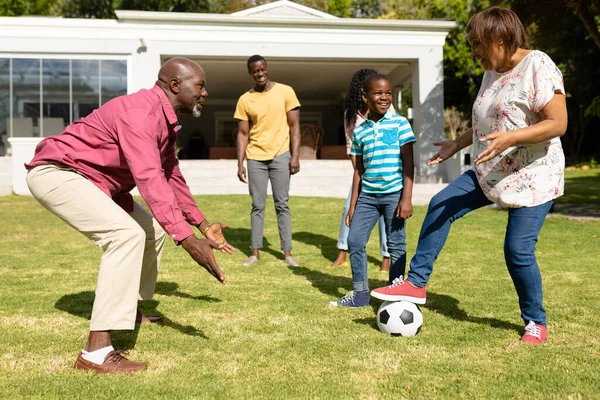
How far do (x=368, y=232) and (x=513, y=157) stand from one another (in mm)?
1339

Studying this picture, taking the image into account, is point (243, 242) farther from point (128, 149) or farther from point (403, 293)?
point (128, 149)

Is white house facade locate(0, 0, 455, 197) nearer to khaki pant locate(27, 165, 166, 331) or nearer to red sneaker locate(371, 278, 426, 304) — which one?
red sneaker locate(371, 278, 426, 304)

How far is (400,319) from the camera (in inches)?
150

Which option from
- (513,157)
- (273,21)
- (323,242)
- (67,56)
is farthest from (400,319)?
(67,56)

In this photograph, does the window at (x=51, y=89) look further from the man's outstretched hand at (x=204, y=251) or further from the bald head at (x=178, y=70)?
the man's outstretched hand at (x=204, y=251)

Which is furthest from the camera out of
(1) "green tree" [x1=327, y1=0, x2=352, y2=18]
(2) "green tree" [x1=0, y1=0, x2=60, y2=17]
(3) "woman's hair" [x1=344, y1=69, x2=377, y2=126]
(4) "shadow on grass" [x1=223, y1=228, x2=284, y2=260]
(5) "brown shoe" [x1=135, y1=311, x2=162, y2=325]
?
(1) "green tree" [x1=327, y1=0, x2=352, y2=18]

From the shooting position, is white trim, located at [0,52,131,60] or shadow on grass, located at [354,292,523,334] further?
white trim, located at [0,52,131,60]

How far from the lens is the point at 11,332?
13.0ft

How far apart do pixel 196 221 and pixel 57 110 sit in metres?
15.8

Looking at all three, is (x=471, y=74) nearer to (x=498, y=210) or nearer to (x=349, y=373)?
(x=498, y=210)

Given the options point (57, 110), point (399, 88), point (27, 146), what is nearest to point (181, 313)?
point (27, 146)

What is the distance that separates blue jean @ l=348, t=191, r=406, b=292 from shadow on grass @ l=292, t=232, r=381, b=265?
2293mm

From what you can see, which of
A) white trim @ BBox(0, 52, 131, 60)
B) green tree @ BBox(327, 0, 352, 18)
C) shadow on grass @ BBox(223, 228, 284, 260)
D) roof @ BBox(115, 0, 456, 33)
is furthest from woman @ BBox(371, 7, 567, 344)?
green tree @ BBox(327, 0, 352, 18)

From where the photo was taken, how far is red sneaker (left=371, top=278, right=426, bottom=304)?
3828 mm
